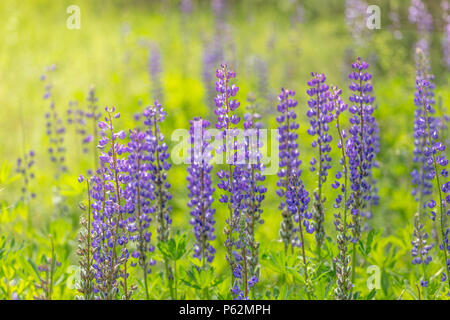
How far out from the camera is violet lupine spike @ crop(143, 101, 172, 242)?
2.81 m

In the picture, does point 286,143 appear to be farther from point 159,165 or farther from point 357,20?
point 357,20

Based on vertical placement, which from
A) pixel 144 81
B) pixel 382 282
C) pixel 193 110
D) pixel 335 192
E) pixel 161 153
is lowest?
pixel 382 282

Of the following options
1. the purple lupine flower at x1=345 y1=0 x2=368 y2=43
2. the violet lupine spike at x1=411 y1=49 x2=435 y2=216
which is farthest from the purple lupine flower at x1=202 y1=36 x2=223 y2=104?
the violet lupine spike at x1=411 y1=49 x2=435 y2=216

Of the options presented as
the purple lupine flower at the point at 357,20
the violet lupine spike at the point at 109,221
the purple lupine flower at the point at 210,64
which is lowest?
the violet lupine spike at the point at 109,221

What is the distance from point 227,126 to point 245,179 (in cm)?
27

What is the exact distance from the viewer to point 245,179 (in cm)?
261

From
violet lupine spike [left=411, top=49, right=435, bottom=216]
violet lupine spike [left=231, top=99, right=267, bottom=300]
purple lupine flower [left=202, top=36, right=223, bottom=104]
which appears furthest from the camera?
purple lupine flower [left=202, top=36, right=223, bottom=104]

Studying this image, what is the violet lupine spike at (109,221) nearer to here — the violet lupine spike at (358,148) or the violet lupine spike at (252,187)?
the violet lupine spike at (252,187)

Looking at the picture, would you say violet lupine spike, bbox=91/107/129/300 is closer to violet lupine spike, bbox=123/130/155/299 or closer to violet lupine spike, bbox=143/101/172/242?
violet lupine spike, bbox=123/130/155/299

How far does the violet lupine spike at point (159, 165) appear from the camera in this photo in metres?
2.81

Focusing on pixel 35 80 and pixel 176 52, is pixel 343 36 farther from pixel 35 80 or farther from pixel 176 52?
pixel 35 80

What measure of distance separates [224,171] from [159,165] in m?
0.37

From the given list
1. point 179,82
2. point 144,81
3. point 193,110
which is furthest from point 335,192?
point 144,81

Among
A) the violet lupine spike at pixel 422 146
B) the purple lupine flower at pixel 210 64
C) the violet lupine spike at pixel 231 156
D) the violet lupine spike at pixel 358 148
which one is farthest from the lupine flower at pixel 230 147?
the purple lupine flower at pixel 210 64
